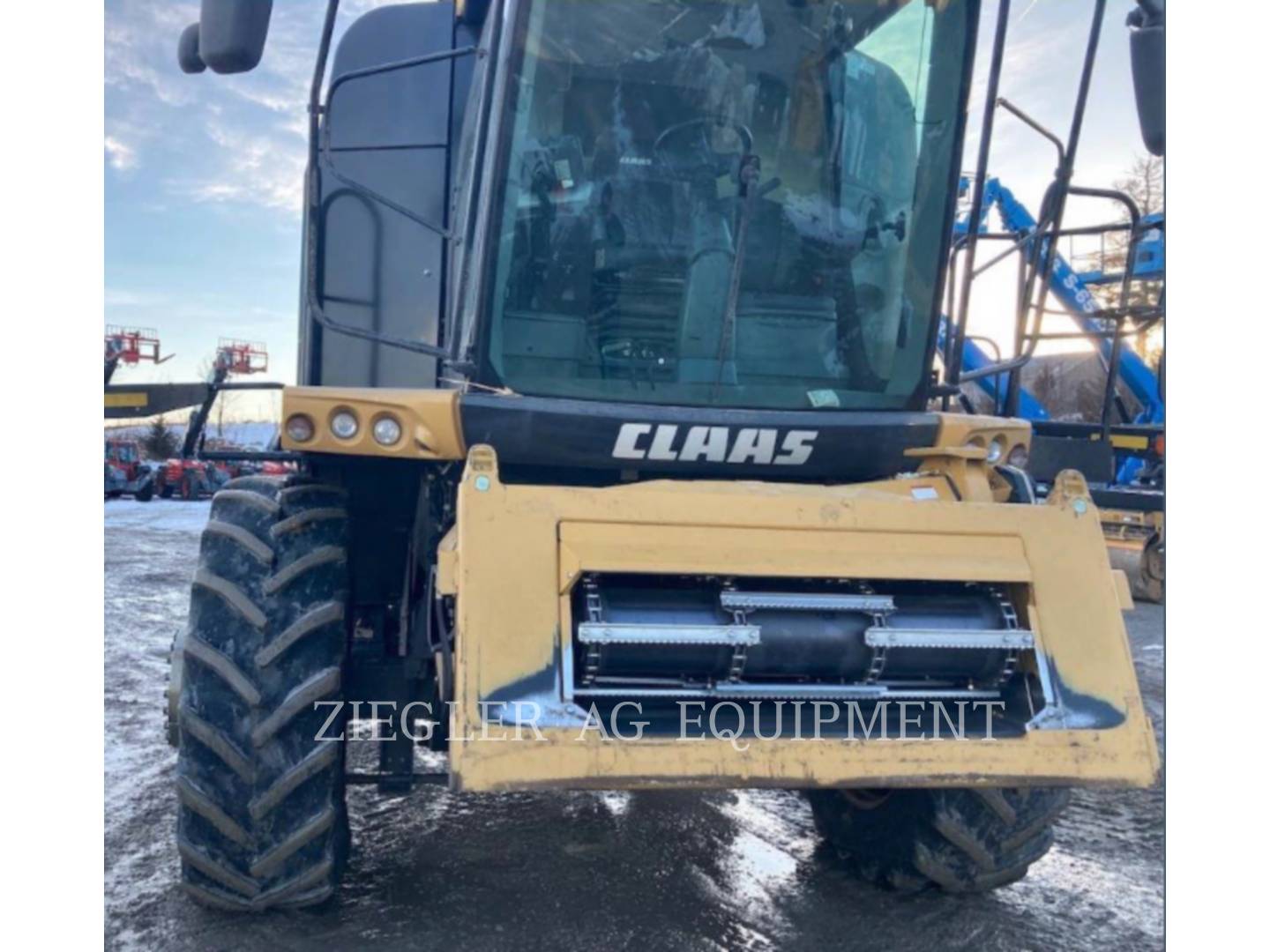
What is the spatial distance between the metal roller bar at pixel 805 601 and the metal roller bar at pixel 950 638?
Answer: 0.06m

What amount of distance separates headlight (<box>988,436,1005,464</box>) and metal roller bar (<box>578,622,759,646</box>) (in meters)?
1.30

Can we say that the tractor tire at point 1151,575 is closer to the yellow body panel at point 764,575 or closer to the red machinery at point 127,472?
the yellow body panel at point 764,575

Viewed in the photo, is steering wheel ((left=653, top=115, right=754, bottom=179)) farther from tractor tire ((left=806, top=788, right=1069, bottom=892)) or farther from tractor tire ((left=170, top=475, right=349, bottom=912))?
tractor tire ((left=806, top=788, right=1069, bottom=892))

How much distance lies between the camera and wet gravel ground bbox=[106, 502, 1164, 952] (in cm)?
282

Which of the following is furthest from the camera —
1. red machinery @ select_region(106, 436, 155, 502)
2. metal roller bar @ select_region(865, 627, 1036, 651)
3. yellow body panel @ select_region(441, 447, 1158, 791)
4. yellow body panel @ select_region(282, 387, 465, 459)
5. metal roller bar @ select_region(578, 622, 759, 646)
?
red machinery @ select_region(106, 436, 155, 502)

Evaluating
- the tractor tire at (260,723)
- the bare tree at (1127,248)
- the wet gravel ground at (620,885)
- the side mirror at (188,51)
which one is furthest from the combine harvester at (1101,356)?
the side mirror at (188,51)

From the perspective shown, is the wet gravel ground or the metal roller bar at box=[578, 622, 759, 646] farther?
the wet gravel ground

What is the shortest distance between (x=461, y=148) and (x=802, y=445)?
165cm

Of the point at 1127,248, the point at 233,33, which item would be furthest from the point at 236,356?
the point at 1127,248

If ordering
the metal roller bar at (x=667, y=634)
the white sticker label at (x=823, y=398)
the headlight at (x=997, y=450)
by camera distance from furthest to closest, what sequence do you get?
the headlight at (x=997, y=450), the white sticker label at (x=823, y=398), the metal roller bar at (x=667, y=634)

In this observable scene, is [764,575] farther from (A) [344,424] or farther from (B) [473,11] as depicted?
(B) [473,11]

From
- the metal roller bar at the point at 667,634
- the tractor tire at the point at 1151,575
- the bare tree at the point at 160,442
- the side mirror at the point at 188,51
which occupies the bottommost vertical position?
the tractor tire at the point at 1151,575

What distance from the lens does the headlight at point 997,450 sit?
3.26m

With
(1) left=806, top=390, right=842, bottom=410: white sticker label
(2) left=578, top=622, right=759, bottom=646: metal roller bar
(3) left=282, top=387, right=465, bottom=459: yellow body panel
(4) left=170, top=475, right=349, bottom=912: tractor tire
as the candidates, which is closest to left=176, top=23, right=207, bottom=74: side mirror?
(3) left=282, top=387, right=465, bottom=459: yellow body panel
